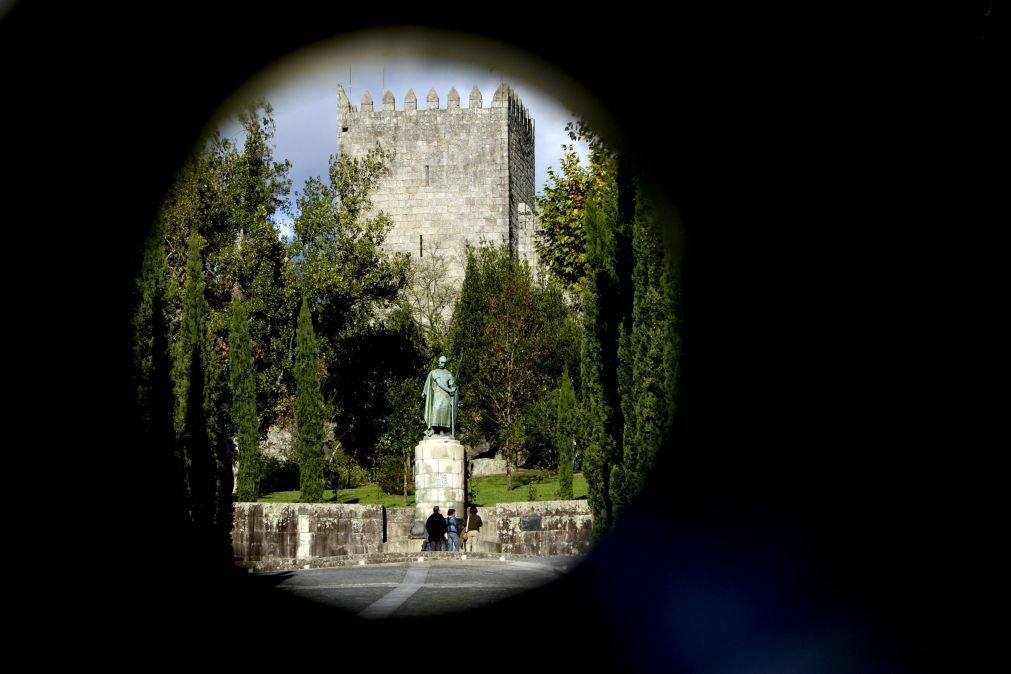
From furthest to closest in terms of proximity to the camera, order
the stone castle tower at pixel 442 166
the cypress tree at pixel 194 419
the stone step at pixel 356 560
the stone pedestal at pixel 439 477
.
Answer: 1. the stone castle tower at pixel 442 166
2. the stone pedestal at pixel 439 477
3. the stone step at pixel 356 560
4. the cypress tree at pixel 194 419

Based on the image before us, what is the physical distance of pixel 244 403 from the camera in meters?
29.9

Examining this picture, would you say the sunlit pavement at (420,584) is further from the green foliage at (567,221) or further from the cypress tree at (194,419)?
the green foliage at (567,221)

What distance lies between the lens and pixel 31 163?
585 cm

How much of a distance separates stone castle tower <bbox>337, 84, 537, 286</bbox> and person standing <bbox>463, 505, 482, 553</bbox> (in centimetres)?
2885

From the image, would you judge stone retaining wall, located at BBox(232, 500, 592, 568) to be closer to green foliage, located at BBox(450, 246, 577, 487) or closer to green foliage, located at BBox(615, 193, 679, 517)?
green foliage, located at BBox(615, 193, 679, 517)

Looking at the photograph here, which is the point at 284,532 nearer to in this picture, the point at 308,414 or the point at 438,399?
the point at 438,399

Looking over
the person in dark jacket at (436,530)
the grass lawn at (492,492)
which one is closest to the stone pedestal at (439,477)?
the person in dark jacket at (436,530)

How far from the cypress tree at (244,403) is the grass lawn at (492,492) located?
2.82 meters

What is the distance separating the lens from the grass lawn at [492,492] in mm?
33719

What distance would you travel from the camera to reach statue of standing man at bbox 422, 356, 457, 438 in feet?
82.5

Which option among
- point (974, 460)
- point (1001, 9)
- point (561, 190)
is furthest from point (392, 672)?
point (561, 190)

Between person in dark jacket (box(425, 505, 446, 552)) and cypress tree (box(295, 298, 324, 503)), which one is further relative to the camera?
cypress tree (box(295, 298, 324, 503))

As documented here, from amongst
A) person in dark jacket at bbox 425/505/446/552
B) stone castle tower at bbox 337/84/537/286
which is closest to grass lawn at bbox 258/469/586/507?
person in dark jacket at bbox 425/505/446/552

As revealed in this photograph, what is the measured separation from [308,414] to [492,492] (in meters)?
8.20
